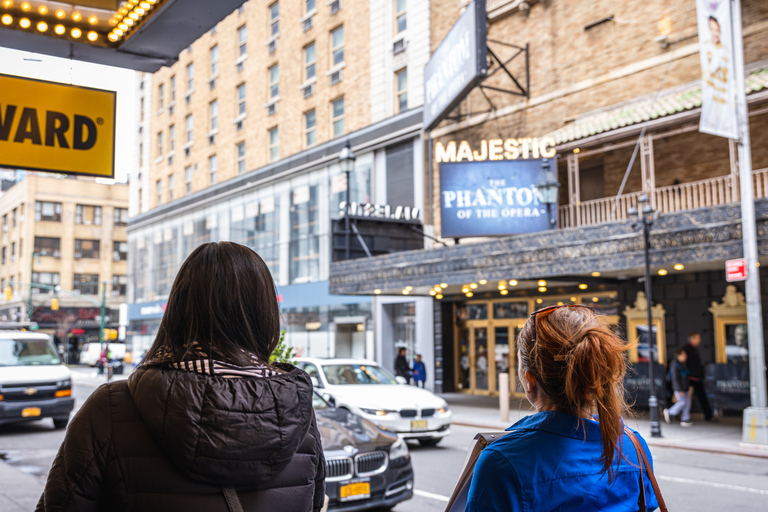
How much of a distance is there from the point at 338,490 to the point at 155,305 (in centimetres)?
3997

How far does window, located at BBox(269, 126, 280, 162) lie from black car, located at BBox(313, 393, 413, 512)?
91.4ft

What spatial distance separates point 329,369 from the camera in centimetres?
1330

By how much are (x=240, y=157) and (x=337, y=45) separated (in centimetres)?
938

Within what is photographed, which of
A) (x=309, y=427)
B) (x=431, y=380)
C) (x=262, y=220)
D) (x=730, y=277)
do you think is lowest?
(x=431, y=380)

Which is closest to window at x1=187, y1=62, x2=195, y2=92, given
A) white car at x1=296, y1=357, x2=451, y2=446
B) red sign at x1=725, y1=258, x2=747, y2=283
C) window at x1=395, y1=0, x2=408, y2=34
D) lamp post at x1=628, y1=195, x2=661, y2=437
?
window at x1=395, y1=0, x2=408, y2=34

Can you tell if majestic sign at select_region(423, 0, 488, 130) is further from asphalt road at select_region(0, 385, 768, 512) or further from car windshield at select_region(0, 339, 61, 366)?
car windshield at select_region(0, 339, 61, 366)

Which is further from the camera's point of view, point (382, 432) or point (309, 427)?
point (382, 432)

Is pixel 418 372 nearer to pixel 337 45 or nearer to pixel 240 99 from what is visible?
pixel 337 45

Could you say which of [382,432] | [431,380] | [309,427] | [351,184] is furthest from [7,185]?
[309,427]

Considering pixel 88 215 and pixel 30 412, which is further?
pixel 88 215

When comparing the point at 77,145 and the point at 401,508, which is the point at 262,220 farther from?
the point at 77,145

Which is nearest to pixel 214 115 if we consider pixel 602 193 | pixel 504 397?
pixel 602 193

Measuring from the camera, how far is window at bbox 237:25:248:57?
3726cm

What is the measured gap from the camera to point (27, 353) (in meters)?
15.1
